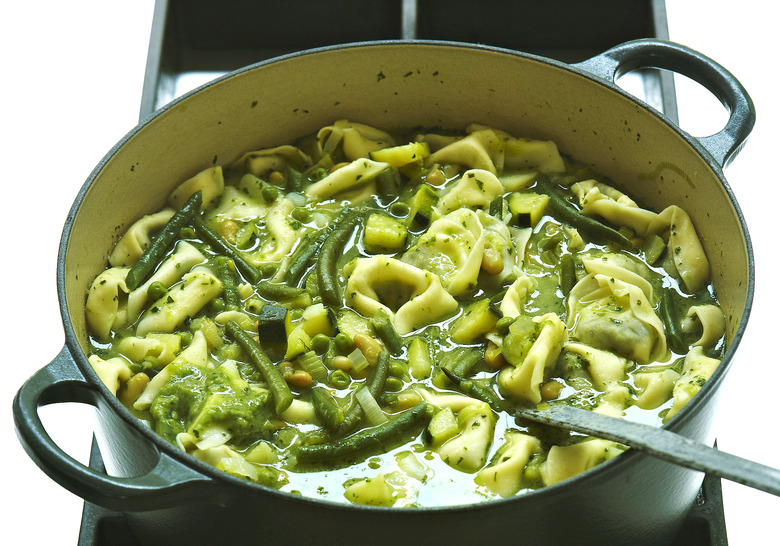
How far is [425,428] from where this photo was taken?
10.7ft

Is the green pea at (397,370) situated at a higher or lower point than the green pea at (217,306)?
lower

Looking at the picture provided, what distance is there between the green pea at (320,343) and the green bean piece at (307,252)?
1.16ft

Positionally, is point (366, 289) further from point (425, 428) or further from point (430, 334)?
point (425, 428)

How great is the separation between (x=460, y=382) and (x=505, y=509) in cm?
87

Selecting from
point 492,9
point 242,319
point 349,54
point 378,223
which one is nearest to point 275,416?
point 242,319

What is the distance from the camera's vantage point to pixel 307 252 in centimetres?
384

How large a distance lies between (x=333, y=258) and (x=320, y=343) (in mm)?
466

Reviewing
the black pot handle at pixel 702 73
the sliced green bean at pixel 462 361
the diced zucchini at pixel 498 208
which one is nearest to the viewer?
the sliced green bean at pixel 462 361

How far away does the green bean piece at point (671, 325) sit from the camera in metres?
3.55

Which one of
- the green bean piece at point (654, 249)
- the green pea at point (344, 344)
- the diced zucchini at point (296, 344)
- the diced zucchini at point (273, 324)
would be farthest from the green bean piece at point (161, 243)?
the green bean piece at point (654, 249)

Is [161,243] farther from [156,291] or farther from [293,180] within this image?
[293,180]

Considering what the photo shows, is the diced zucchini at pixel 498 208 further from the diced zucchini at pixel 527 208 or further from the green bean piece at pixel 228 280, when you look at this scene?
the green bean piece at pixel 228 280

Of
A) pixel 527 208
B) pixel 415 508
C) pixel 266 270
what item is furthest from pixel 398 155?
pixel 415 508

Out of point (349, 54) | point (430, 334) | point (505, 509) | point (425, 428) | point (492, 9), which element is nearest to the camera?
point (505, 509)
